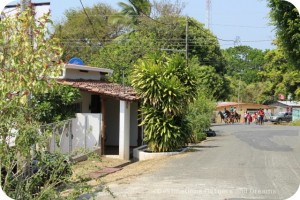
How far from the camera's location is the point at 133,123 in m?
21.0

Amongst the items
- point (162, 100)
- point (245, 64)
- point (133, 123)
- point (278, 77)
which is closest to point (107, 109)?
point (133, 123)

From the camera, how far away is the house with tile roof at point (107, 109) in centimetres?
1752

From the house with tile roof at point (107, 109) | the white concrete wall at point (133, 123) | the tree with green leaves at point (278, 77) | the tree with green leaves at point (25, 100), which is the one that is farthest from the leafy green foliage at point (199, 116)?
the tree with green leaves at point (278, 77)

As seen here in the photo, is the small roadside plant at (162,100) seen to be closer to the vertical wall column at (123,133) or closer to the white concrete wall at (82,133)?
the vertical wall column at (123,133)

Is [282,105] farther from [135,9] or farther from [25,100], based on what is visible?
[25,100]

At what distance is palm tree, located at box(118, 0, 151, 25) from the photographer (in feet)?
81.6

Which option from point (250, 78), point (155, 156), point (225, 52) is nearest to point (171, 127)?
point (155, 156)

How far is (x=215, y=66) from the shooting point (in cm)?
4306

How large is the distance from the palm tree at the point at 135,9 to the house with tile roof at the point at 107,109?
445cm

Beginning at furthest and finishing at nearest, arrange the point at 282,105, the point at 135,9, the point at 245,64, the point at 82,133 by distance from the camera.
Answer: the point at 282,105 < the point at 245,64 < the point at 135,9 < the point at 82,133

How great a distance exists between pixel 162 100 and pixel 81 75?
4.38m

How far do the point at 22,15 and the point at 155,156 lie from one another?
37.5ft

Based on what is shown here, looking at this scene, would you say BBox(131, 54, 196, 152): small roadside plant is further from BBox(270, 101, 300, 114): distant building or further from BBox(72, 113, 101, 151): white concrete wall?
BBox(270, 101, 300, 114): distant building

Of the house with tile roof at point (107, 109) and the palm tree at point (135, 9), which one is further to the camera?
the palm tree at point (135, 9)
